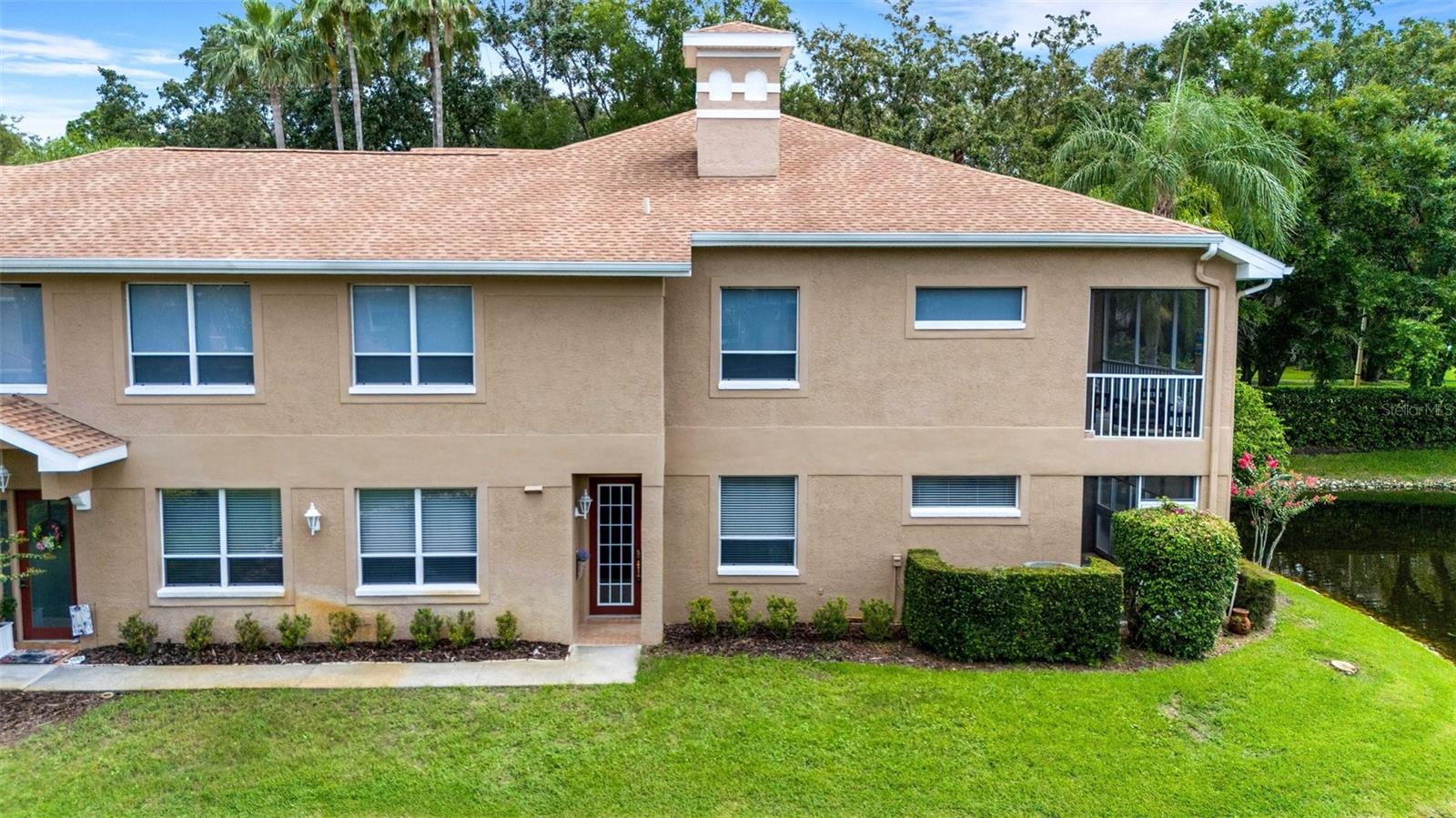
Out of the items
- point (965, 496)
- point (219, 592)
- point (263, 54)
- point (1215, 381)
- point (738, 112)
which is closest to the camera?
point (219, 592)

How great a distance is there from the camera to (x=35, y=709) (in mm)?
10062

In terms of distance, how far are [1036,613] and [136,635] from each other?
11.6 meters

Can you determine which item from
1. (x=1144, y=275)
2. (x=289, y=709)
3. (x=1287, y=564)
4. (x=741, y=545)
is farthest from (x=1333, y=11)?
(x=289, y=709)

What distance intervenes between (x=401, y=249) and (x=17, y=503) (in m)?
6.05

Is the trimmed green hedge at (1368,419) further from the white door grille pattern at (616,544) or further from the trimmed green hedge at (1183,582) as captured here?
the white door grille pattern at (616,544)

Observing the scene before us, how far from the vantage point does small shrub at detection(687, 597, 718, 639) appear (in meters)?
12.4

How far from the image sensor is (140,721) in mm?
9703

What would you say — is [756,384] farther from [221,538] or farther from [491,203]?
[221,538]

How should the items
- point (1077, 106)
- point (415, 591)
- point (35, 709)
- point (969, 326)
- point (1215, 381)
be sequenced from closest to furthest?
point (35, 709) → point (415, 591) → point (969, 326) → point (1215, 381) → point (1077, 106)

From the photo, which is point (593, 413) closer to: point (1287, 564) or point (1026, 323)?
point (1026, 323)

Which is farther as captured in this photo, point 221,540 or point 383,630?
point 221,540

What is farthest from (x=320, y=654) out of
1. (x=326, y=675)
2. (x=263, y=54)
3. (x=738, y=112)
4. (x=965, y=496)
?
(x=263, y=54)

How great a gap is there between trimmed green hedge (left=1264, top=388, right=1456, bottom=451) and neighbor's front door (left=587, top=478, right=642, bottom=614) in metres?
26.1

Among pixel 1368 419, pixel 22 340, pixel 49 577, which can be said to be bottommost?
pixel 49 577
